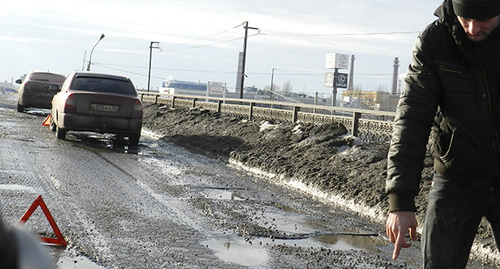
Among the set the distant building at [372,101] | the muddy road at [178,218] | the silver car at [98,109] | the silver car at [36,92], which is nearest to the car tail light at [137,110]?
the silver car at [98,109]

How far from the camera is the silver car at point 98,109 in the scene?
1551 cm

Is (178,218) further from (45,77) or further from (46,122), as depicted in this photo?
(45,77)

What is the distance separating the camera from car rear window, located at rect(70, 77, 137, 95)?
631 inches

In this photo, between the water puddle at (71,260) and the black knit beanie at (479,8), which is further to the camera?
the water puddle at (71,260)

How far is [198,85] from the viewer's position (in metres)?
197

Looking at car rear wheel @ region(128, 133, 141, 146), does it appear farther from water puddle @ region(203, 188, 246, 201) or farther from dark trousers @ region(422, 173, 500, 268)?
dark trousers @ region(422, 173, 500, 268)

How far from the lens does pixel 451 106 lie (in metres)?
3.06

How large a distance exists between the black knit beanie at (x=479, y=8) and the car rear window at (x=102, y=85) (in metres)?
13.8

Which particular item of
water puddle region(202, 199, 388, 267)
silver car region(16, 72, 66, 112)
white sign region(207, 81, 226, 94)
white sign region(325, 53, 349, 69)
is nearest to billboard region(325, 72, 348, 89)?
white sign region(325, 53, 349, 69)

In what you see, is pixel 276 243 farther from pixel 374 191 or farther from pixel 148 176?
pixel 148 176

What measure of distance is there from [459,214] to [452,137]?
34 centimetres

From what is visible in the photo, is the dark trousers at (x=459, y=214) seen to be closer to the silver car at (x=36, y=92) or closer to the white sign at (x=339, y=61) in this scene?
the silver car at (x=36, y=92)

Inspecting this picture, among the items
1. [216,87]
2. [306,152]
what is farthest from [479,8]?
[216,87]

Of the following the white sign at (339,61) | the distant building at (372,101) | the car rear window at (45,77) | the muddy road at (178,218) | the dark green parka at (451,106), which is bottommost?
the muddy road at (178,218)
